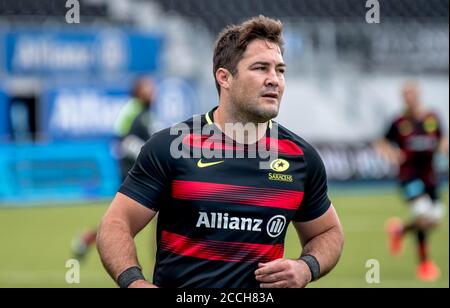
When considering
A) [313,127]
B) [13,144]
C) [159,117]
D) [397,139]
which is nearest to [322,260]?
[397,139]

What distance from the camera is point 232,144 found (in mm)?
4910

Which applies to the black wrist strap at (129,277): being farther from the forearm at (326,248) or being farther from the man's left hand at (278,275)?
the forearm at (326,248)

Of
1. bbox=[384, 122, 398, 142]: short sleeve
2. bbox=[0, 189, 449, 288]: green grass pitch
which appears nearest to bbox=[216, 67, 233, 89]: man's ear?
bbox=[0, 189, 449, 288]: green grass pitch

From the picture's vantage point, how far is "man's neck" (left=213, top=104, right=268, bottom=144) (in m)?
4.91

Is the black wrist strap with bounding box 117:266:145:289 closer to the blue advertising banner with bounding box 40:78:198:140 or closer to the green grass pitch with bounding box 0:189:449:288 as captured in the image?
the green grass pitch with bounding box 0:189:449:288

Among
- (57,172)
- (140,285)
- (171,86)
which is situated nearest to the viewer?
(140,285)

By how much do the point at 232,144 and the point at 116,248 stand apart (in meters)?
0.79

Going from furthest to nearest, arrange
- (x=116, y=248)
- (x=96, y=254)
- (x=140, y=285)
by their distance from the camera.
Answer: (x=96, y=254), (x=116, y=248), (x=140, y=285)

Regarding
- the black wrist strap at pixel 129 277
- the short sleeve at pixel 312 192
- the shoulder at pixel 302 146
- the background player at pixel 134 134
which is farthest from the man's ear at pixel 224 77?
the background player at pixel 134 134

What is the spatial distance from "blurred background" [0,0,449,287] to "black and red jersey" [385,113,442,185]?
212cm

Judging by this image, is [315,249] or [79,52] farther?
[79,52]

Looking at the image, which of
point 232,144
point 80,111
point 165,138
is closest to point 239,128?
point 232,144

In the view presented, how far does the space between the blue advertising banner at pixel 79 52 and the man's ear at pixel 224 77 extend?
53.6 feet

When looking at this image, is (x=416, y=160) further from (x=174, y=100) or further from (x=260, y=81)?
(x=174, y=100)
